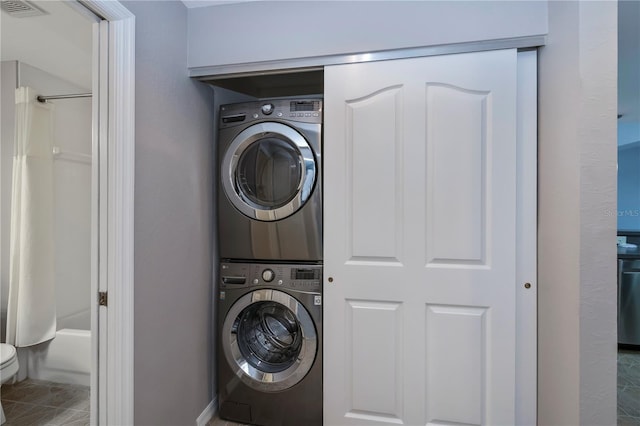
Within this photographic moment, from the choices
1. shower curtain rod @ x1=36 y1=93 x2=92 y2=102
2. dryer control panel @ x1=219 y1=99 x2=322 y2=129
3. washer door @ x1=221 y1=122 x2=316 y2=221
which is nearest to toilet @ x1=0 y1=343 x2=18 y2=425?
shower curtain rod @ x1=36 y1=93 x2=92 y2=102

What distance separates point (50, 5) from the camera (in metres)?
1.18

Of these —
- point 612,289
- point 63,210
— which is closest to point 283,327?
point 63,210

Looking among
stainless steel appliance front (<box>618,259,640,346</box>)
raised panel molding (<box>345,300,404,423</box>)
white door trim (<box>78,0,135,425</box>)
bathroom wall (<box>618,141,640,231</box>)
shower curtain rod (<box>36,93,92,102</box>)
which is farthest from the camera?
stainless steel appliance front (<box>618,259,640,346</box>)

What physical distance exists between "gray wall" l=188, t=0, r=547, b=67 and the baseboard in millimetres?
1935

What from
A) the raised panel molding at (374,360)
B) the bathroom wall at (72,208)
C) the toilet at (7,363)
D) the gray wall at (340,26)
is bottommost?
the raised panel molding at (374,360)

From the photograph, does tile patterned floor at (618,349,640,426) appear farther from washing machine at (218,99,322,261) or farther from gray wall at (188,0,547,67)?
gray wall at (188,0,547,67)

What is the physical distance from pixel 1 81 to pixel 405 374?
1.99 meters

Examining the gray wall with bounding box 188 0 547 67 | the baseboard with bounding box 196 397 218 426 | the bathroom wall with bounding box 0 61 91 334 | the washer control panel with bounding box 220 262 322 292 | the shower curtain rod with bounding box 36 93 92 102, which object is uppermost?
the gray wall with bounding box 188 0 547 67

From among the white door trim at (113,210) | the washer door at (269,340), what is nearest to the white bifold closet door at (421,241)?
the washer door at (269,340)

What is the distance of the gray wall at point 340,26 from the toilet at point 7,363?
146 cm

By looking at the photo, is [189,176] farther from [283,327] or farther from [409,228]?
[409,228]

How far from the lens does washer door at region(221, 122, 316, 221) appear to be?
1.79m

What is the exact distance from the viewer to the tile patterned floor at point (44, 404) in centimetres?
112

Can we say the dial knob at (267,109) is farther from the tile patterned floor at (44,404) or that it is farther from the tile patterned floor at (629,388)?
the tile patterned floor at (629,388)
